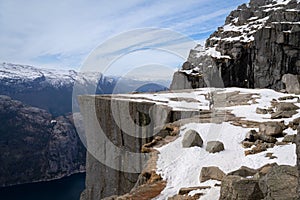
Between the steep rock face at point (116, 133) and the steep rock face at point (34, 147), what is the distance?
12118cm

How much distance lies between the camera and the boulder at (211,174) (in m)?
9.77

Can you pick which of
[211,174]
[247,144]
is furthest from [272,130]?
[211,174]

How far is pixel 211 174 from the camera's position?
993cm

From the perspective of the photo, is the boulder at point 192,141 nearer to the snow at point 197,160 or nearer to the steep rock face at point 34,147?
the snow at point 197,160

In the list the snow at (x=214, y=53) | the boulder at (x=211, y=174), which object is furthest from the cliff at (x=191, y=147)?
the snow at (x=214, y=53)

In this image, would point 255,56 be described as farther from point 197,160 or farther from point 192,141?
point 197,160

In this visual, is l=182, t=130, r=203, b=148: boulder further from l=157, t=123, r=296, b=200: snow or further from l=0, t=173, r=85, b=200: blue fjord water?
l=0, t=173, r=85, b=200: blue fjord water

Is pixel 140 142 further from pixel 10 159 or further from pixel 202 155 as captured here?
pixel 10 159

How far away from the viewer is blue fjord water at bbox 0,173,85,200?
97812mm

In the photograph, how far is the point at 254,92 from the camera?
28.6m

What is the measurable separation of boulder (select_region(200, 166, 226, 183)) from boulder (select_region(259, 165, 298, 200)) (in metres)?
2.98

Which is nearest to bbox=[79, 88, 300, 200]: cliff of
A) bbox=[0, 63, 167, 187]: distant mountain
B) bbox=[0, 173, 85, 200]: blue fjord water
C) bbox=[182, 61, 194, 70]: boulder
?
bbox=[182, 61, 194, 70]: boulder

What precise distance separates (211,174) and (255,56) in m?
46.0

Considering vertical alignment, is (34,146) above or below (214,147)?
below
